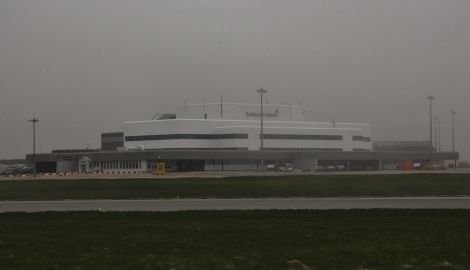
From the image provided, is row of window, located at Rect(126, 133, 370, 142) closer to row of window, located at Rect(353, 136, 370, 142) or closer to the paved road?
row of window, located at Rect(353, 136, 370, 142)

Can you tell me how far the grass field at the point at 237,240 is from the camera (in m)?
13.2

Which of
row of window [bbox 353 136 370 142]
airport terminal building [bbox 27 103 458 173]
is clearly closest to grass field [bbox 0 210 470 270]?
airport terminal building [bbox 27 103 458 173]

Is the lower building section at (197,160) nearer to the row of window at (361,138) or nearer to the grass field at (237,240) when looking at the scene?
the row of window at (361,138)

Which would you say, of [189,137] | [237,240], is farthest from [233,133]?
[237,240]

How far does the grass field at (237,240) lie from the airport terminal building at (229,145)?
94.1 m

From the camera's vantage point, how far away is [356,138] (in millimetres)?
154000

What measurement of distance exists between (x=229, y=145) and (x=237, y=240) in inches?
4828

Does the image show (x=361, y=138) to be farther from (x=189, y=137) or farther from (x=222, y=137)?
(x=189, y=137)

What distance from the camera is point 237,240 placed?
16.6m

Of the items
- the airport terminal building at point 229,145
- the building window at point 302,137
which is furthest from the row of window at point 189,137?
the building window at point 302,137

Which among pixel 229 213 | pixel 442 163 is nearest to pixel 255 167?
pixel 442 163

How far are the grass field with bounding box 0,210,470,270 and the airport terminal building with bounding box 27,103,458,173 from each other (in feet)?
309

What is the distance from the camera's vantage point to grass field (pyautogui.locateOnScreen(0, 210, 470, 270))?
43.2 feet

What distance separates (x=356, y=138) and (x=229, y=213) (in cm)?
13254
